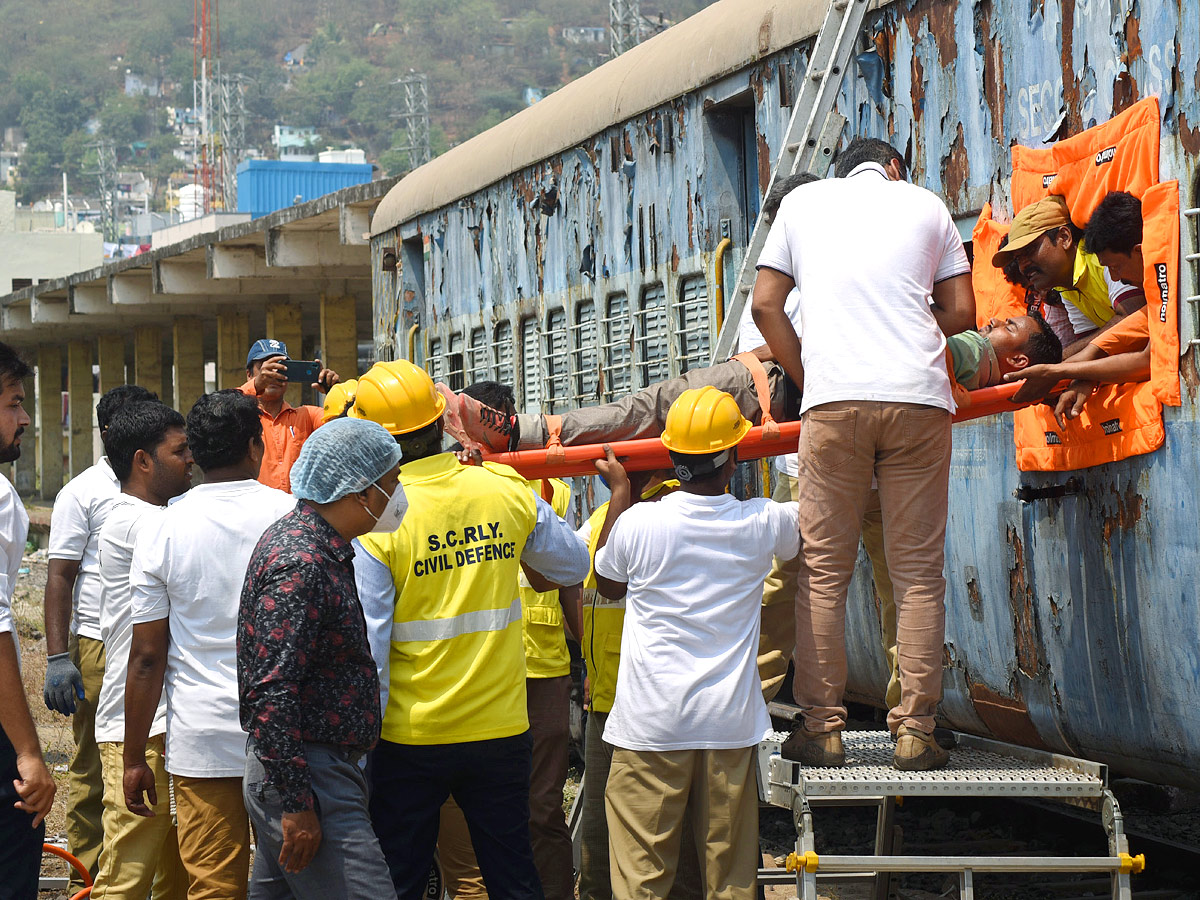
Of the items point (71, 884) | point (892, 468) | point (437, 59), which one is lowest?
point (71, 884)

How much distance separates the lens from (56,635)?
554cm

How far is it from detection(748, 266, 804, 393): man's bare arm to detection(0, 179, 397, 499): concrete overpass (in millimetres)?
8855

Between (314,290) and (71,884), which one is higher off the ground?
(314,290)

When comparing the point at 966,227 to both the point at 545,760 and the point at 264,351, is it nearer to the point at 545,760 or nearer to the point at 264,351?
the point at 545,760

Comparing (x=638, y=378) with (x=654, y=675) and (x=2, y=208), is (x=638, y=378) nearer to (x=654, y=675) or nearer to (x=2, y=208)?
(x=654, y=675)

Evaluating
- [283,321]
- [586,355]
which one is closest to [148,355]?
[283,321]

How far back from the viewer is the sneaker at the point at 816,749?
452 cm

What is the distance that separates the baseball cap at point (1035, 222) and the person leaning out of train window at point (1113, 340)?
16 centimetres

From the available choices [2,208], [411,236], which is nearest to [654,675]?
[411,236]

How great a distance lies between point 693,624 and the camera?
438 cm

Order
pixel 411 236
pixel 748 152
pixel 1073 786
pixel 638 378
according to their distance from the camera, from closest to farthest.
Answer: pixel 1073 786 → pixel 748 152 → pixel 638 378 → pixel 411 236

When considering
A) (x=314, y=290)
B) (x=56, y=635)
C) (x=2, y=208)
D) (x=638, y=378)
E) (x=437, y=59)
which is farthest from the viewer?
(x=437, y=59)

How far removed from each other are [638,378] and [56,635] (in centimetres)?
328

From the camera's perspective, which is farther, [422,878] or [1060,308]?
[1060,308]
